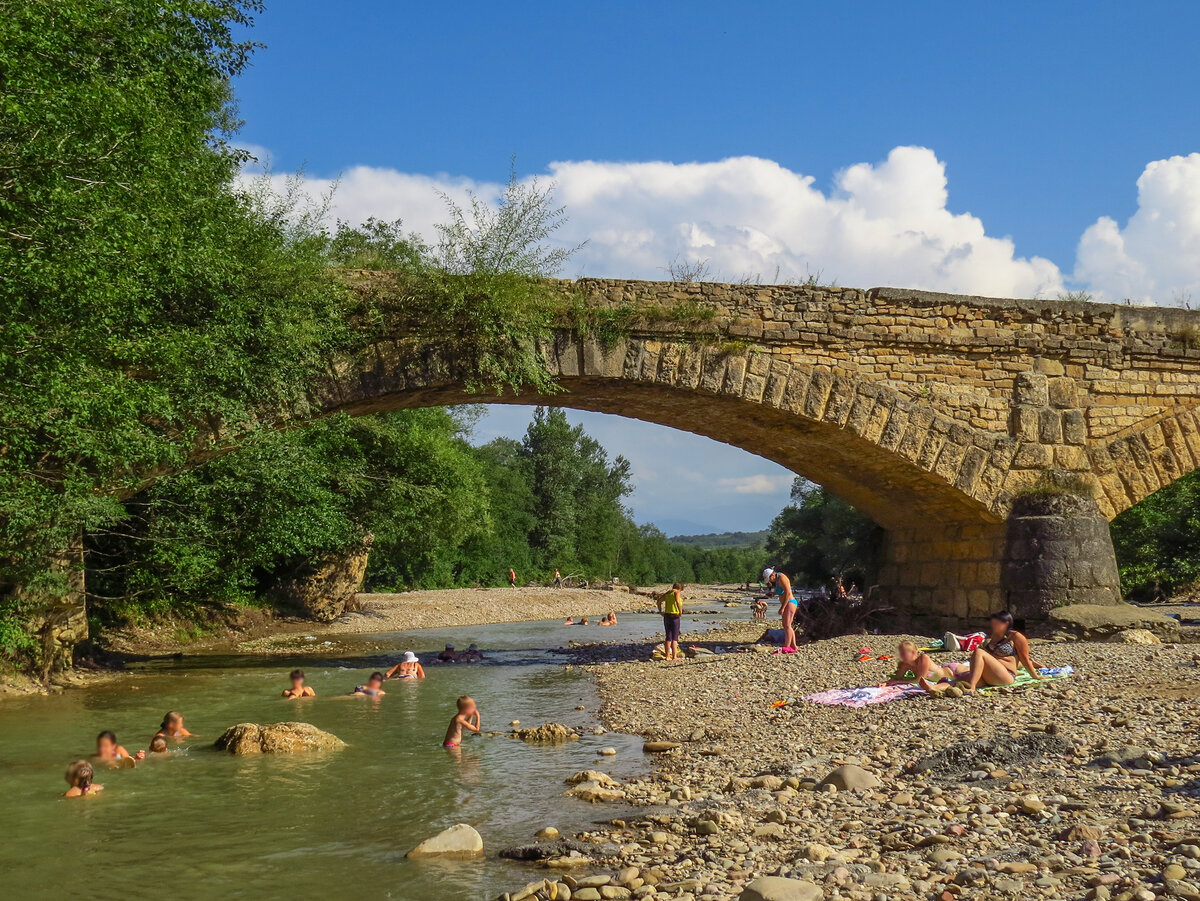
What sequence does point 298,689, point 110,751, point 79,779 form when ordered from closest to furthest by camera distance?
1. point 79,779
2. point 110,751
3. point 298,689

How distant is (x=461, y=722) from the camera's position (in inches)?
324

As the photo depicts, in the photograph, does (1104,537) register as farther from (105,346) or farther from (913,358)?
(105,346)

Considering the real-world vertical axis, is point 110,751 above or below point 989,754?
below

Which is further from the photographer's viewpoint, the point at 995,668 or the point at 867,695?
the point at 867,695

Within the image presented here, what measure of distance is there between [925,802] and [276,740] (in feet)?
17.3

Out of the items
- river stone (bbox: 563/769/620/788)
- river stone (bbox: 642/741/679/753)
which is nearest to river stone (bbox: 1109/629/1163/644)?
river stone (bbox: 642/741/679/753)

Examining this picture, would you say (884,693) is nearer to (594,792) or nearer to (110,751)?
(594,792)

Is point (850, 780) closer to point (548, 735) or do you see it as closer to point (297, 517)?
point (548, 735)

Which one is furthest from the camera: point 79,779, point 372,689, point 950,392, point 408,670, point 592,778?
point 408,670

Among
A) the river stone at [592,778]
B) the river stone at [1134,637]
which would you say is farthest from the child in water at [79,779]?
the river stone at [1134,637]

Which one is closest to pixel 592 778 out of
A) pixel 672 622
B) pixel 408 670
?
pixel 408 670

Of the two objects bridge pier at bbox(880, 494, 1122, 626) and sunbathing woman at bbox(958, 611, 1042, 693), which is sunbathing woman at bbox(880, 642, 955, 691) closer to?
sunbathing woman at bbox(958, 611, 1042, 693)

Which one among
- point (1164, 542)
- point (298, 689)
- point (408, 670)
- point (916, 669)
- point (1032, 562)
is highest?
point (1164, 542)

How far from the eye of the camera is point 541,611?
32.5 meters
